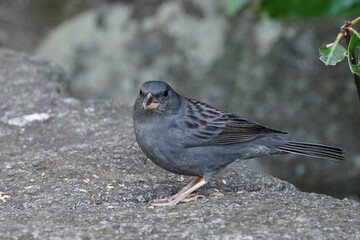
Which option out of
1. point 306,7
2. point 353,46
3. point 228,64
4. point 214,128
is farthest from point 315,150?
point 228,64

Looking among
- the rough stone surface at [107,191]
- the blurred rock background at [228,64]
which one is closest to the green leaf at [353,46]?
the rough stone surface at [107,191]

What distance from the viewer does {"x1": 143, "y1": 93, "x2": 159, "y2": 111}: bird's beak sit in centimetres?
503

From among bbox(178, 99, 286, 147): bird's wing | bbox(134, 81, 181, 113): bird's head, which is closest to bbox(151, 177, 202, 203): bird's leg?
bbox(178, 99, 286, 147): bird's wing

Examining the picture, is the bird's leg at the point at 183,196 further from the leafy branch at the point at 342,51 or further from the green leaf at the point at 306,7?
the green leaf at the point at 306,7

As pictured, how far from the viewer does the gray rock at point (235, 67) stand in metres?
7.48

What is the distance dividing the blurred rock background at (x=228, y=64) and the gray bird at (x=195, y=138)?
2316 mm

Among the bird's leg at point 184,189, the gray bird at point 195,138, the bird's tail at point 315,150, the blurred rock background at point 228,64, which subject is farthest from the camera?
the blurred rock background at point 228,64

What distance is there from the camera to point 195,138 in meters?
5.01

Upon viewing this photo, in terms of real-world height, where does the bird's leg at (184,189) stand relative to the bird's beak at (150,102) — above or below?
below

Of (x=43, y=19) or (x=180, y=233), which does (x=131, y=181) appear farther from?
(x=43, y=19)

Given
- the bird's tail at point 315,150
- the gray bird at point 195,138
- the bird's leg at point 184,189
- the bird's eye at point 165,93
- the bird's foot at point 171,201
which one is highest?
the bird's eye at point 165,93

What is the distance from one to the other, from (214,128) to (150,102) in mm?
455

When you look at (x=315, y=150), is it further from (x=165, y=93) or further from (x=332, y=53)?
(x=332, y=53)

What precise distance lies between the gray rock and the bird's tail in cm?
227
